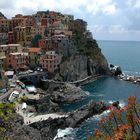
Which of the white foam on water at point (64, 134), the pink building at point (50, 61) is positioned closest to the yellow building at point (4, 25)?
the pink building at point (50, 61)

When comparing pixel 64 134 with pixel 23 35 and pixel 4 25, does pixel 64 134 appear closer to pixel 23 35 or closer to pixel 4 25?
pixel 23 35

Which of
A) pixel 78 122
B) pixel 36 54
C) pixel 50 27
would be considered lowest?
pixel 78 122

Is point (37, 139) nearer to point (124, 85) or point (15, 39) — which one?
point (124, 85)

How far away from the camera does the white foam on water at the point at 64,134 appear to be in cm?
6519

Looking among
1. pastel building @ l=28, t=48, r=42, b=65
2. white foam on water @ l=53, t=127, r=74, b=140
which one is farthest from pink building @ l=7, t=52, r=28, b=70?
white foam on water @ l=53, t=127, r=74, b=140

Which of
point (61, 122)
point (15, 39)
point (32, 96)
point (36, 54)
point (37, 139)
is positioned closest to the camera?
point (37, 139)

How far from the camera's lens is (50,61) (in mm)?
112625

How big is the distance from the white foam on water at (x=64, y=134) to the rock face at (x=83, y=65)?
43.1 metres

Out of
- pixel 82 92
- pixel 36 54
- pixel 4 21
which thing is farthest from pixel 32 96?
pixel 4 21

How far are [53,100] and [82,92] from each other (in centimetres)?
1157

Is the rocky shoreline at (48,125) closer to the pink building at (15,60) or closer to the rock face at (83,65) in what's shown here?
the rock face at (83,65)

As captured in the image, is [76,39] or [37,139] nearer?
[37,139]

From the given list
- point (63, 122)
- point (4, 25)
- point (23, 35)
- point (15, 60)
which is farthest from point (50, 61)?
point (63, 122)

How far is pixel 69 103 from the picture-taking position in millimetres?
93062
